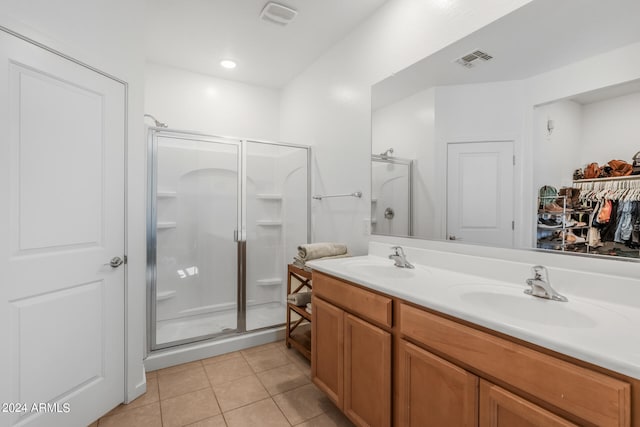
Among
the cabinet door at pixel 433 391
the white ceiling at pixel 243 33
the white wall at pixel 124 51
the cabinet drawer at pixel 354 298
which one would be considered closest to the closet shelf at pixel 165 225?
the white wall at pixel 124 51

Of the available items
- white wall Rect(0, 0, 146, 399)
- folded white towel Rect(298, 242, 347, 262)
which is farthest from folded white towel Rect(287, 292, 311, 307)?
white wall Rect(0, 0, 146, 399)

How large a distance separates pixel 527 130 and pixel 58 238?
7.78ft

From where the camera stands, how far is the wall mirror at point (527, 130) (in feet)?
3.69

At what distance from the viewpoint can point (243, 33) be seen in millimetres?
2502

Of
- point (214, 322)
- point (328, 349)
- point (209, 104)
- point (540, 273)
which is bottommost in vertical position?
point (214, 322)

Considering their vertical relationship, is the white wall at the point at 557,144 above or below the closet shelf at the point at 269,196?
above

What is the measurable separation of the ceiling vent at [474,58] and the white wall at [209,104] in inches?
96.1

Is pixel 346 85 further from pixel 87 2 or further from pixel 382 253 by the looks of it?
pixel 87 2

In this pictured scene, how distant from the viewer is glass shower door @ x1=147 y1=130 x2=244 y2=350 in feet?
7.92

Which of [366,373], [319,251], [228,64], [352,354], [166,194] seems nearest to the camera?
[366,373]

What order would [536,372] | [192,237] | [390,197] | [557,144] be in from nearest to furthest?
[536,372] < [557,144] < [390,197] < [192,237]

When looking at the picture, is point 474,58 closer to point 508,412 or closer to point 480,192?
point 480,192

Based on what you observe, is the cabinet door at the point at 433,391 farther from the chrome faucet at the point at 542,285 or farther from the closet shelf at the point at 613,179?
the closet shelf at the point at 613,179

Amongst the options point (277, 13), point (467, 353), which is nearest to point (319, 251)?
point (467, 353)
